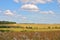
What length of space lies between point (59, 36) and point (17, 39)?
402cm

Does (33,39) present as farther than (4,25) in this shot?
No

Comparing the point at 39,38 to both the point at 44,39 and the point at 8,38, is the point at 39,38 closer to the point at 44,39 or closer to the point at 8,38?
the point at 44,39

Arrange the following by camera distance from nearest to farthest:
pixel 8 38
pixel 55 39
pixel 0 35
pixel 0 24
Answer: pixel 8 38 < pixel 0 35 < pixel 55 39 < pixel 0 24

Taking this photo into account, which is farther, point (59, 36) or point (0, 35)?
point (59, 36)

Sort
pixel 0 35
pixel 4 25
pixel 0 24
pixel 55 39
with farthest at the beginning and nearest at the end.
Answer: pixel 0 24, pixel 4 25, pixel 55 39, pixel 0 35

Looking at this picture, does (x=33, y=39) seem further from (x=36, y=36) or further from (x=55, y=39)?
(x=55, y=39)

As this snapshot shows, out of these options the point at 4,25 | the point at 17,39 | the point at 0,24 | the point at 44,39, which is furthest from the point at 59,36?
the point at 0,24

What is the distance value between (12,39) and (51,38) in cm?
328

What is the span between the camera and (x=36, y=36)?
44.7 feet

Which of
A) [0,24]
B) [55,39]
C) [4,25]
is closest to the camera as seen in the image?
[55,39]

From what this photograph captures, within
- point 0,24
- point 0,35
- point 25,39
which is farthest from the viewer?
point 0,24

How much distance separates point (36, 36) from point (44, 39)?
548 millimetres

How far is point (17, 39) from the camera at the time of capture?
42.1 feet

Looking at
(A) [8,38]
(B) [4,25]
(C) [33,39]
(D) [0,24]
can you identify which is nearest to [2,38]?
(A) [8,38]
